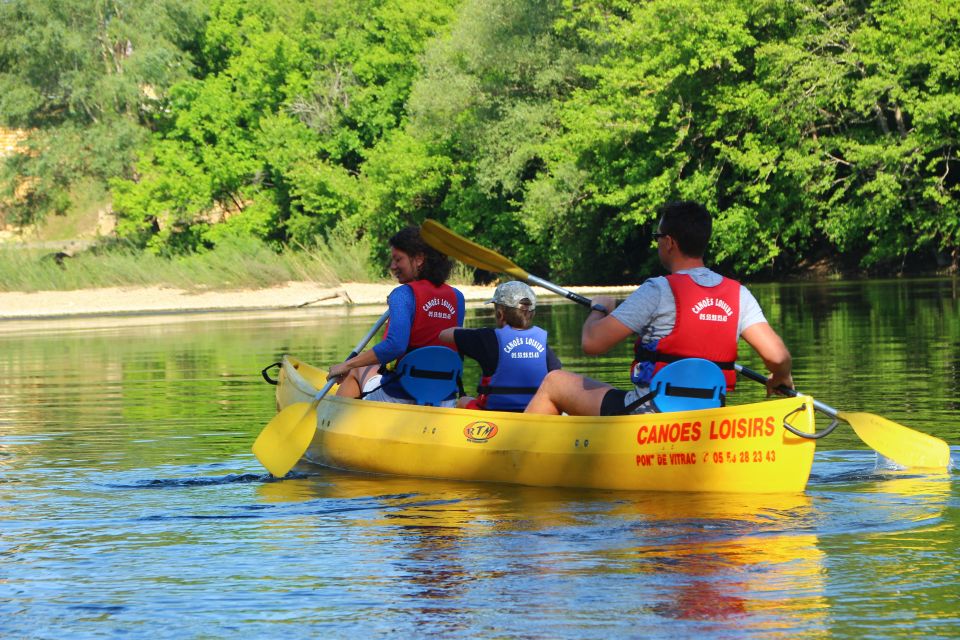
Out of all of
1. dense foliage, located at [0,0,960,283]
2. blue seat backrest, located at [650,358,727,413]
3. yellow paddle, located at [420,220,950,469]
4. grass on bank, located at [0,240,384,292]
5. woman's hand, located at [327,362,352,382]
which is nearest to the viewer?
blue seat backrest, located at [650,358,727,413]

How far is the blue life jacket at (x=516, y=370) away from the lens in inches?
333

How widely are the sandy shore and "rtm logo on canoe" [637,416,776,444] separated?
27.5 metres

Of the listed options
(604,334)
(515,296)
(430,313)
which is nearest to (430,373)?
(430,313)

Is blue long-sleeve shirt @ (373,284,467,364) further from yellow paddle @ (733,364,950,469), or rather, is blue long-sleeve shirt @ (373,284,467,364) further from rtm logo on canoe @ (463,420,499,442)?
yellow paddle @ (733,364,950,469)

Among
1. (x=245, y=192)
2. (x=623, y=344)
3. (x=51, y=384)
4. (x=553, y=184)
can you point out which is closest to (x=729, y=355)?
(x=51, y=384)

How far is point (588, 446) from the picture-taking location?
793 centimetres

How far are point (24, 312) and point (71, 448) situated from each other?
86.8ft

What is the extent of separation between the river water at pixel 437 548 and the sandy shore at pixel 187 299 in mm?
24101

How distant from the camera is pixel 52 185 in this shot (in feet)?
172

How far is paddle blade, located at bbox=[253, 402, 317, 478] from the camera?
915 cm

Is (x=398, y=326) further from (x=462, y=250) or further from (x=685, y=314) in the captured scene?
(x=685, y=314)

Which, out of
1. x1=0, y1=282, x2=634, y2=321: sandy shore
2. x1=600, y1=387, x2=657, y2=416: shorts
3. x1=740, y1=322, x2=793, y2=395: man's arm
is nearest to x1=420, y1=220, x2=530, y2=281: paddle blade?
x1=600, y1=387, x2=657, y2=416: shorts

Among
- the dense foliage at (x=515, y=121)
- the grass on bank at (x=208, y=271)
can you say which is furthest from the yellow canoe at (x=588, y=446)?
the grass on bank at (x=208, y=271)

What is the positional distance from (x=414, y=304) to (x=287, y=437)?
1196 millimetres
